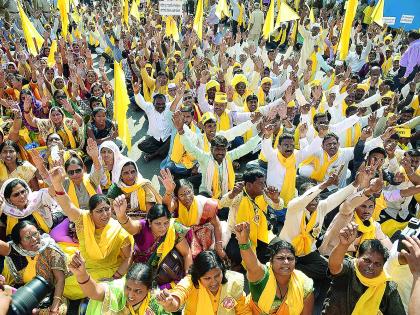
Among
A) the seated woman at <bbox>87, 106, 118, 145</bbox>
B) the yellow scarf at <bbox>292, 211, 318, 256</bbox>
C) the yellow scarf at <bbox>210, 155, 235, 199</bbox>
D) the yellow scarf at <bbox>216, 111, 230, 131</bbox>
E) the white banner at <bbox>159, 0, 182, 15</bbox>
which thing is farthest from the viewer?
the white banner at <bbox>159, 0, 182, 15</bbox>

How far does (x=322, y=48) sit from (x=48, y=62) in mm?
5896

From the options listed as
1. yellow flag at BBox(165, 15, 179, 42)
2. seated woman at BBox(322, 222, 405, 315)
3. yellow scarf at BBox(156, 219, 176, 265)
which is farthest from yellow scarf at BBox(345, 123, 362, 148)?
yellow flag at BBox(165, 15, 179, 42)

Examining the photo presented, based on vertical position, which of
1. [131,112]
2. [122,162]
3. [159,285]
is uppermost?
[122,162]

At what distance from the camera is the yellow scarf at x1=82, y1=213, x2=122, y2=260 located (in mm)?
2857

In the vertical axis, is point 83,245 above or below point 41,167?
below

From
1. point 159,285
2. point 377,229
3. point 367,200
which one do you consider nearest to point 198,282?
point 159,285

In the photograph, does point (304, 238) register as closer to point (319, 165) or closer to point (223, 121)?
point (319, 165)

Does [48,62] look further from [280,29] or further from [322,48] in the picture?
[280,29]

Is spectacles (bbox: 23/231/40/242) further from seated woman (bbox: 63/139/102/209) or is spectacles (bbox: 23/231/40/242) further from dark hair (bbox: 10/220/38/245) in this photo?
seated woman (bbox: 63/139/102/209)

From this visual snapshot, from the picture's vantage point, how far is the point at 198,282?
96.8 inches

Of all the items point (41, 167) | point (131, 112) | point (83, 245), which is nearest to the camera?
point (83, 245)

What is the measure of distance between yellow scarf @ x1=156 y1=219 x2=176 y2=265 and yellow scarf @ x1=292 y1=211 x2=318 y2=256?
3.42 feet

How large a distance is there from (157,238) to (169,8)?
21.5 feet

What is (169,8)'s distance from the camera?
8297mm
